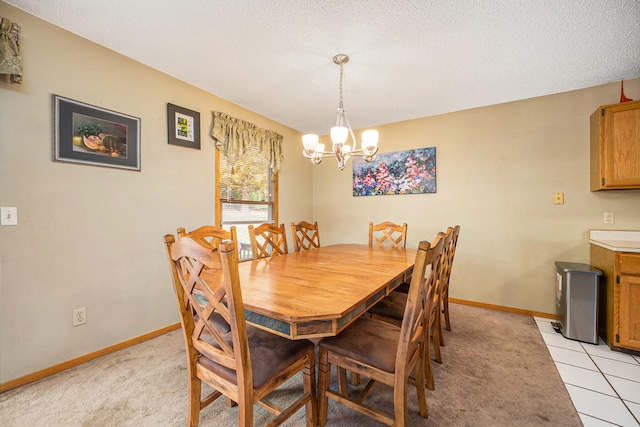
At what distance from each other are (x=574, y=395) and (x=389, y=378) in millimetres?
1413

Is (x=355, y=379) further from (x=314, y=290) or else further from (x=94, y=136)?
(x=94, y=136)

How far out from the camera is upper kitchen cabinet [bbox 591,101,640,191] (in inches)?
89.2

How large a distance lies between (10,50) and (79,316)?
6.11 feet

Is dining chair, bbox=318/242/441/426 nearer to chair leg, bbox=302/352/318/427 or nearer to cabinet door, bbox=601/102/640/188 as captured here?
chair leg, bbox=302/352/318/427

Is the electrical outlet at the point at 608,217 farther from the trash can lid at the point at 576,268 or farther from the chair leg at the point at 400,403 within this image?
the chair leg at the point at 400,403

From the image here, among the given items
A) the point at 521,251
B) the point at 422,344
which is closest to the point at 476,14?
the point at 422,344

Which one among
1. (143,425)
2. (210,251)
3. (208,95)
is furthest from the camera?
(208,95)

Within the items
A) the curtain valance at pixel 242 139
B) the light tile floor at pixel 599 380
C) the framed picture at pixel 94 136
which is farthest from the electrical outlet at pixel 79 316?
the light tile floor at pixel 599 380

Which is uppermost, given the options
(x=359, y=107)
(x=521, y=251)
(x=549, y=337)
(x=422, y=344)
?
(x=359, y=107)

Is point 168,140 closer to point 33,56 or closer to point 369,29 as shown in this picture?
point 33,56

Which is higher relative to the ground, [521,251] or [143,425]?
[521,251]

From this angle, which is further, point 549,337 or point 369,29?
point 549,337

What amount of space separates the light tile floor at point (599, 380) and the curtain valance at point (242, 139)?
3.53 m

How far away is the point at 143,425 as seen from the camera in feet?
4.59
